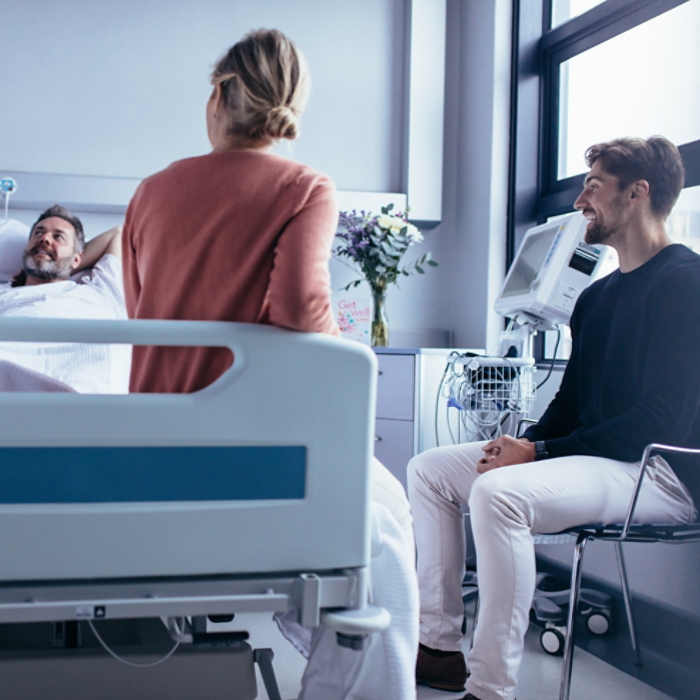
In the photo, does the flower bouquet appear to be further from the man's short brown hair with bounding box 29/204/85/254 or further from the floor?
the floor

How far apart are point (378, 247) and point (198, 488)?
7.82ft

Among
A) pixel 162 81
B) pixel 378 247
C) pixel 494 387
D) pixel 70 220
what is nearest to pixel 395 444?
pixel 494 387

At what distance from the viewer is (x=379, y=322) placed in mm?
3400

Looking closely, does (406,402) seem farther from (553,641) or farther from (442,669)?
(442,669)

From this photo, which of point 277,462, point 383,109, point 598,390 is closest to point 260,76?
point 277,462

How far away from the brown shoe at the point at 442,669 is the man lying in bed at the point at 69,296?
1076mm

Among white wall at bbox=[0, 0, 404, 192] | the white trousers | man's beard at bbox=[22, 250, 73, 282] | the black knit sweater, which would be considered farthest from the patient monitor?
man's beard at bbox=[22, 250, 73, 282]

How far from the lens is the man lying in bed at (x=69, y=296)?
6.54ft

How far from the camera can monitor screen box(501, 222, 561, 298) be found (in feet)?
8.61

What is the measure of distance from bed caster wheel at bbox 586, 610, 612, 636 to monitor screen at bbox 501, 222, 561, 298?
1050mm

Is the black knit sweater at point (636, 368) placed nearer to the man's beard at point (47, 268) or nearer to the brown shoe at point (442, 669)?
the brown shoe at point (442, 669)

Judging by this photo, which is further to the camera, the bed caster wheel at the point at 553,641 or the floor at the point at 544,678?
the bed caster wheel at the point at 553,641

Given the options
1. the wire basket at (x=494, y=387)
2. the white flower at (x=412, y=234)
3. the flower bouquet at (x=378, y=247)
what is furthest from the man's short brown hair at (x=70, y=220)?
the wire basket at (x=494, y=387)

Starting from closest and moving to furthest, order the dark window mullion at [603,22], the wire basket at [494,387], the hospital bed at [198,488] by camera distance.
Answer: the hospital bed at [198,488]
the wire basket at [494,387]
the dark window mullion at [603,22]
